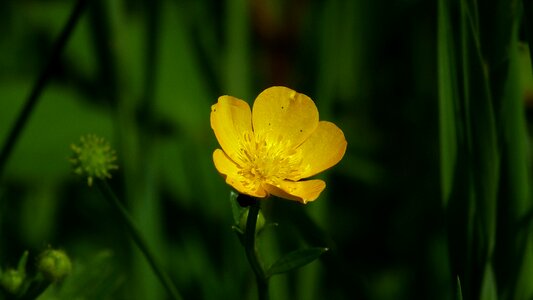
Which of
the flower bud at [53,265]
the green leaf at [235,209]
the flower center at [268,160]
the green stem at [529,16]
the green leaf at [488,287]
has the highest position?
the green stem at [529,16]

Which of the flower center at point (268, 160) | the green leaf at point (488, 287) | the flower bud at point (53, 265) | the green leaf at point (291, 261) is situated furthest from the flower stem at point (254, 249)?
the green leaf at point (488, 287)

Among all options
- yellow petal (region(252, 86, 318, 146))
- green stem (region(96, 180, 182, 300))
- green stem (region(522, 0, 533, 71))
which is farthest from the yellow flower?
green stem (region(522, 0, 533, 71))

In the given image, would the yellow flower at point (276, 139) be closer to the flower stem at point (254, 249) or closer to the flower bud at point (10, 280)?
the flower stem at point (254, 249)

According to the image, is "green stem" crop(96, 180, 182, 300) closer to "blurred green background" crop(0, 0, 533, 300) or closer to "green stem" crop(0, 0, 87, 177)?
"blurred green background" crop(0, 0, 533, 300)

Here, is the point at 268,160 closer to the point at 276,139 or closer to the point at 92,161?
the point at 276,139

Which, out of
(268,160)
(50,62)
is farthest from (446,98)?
(50,62)

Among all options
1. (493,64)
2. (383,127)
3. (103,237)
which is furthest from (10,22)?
(493,64)
